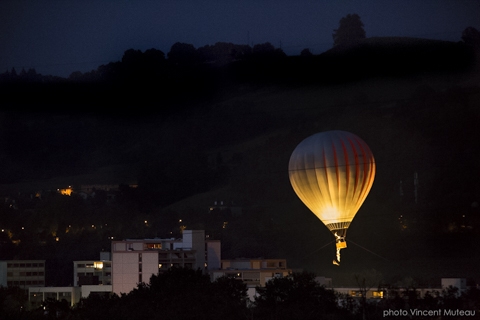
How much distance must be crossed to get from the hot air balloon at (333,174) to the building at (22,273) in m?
35.5

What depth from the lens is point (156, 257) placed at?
48.3 metres

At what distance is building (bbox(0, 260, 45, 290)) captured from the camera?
207 feet

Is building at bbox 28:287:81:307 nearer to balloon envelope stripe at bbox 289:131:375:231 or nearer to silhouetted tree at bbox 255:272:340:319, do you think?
silhouetted tree at bbox 255:272:340:319

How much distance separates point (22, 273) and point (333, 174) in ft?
133

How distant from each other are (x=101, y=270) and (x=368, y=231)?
22.8 m

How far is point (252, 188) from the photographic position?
90812 mm

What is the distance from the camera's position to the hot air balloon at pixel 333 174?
3203cm

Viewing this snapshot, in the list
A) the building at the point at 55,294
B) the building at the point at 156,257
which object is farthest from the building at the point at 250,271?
the building at the point at 55,294

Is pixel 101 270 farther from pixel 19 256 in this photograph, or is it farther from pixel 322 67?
pixel 322 67

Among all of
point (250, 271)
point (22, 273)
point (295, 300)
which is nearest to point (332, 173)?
point (295, 300)

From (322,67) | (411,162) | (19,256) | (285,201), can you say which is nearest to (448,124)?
(411,162)

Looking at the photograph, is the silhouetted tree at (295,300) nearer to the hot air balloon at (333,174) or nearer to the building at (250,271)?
the hot air balloon at (333,174)

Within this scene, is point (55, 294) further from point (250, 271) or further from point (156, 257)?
point (250, 271)

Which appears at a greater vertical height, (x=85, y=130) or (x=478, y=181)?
(x=85, y=130)
